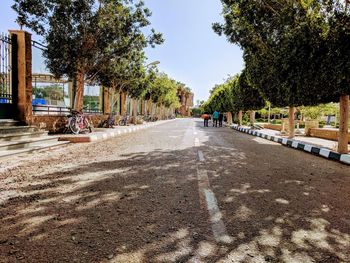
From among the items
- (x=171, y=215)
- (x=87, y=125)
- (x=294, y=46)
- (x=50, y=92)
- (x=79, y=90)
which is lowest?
(x=171, y=215)

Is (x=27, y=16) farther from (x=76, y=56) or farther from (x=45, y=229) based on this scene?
(x=45, y=229)

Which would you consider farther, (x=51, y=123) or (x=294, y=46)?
(x=51, y=123)

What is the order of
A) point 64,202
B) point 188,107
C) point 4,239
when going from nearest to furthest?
point 4,239 < point 64,202 < point 188,107

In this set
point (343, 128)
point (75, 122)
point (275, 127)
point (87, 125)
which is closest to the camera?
point (343, 128)

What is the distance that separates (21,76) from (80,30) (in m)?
Result: 4.46

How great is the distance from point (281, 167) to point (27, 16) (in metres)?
13.4

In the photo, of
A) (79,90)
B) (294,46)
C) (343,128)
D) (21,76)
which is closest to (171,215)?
(343,128)

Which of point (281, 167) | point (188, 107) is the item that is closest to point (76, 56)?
point (281, 167)

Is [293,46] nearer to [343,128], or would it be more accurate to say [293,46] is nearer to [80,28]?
[343,128]

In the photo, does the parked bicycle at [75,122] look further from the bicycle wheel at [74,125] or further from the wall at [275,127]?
the wall at [275,127]

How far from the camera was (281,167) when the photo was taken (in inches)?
292

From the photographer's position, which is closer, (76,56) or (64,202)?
(64,202)

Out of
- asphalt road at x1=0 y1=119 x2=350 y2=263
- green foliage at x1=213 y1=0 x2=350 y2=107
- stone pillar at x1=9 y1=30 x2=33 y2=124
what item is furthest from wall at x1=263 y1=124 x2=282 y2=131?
asphalt road at x1=0 y1=119 x2=350 y2=263

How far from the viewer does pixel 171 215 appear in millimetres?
3635
